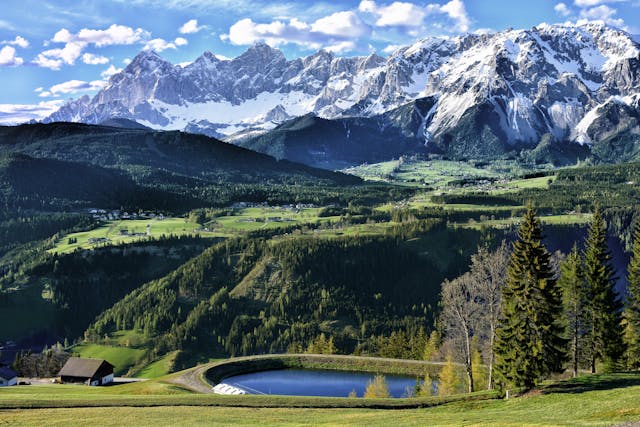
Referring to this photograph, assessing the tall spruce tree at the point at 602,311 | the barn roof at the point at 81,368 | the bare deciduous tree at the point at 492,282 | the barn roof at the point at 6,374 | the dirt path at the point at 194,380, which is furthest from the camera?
the barn roof at the point at 81,368

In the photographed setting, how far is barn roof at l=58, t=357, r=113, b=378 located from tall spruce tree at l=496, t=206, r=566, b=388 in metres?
69.8

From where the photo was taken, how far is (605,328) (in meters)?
72.9

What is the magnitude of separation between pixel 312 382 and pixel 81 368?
4064cm

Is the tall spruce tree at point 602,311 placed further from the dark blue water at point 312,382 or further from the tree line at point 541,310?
the dark blue water at point 312,382

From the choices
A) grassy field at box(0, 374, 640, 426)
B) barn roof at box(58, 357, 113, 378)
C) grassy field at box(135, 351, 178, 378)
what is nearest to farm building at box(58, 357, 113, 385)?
barn roof at box(58, 357, 113, 378)

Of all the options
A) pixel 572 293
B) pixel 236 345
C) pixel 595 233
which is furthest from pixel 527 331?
pixel 236 345

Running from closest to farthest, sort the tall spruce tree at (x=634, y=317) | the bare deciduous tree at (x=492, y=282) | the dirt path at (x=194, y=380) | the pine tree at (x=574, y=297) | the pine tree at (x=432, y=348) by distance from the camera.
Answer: the bare deciduous tree at (x=492, y=282), the pine tree at (x=574, y=297), the tall spruce tree at (x=634, y=317), the dirt path at (x=194, y=380), the pine tree at (x=432, y=348)

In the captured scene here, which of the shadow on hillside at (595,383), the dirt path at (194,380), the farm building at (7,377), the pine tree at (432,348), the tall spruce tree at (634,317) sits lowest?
the farm building at (7,377)

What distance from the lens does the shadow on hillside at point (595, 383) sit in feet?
187

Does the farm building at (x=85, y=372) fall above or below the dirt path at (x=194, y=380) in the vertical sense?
below

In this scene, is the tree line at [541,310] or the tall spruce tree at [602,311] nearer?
the tree line at [541,310]

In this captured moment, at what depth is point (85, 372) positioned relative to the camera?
10225 centimetres

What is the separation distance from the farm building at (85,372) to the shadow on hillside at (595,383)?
7371 centimetres

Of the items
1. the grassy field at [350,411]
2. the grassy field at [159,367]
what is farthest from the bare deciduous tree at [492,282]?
the grassy field at [159,367]
